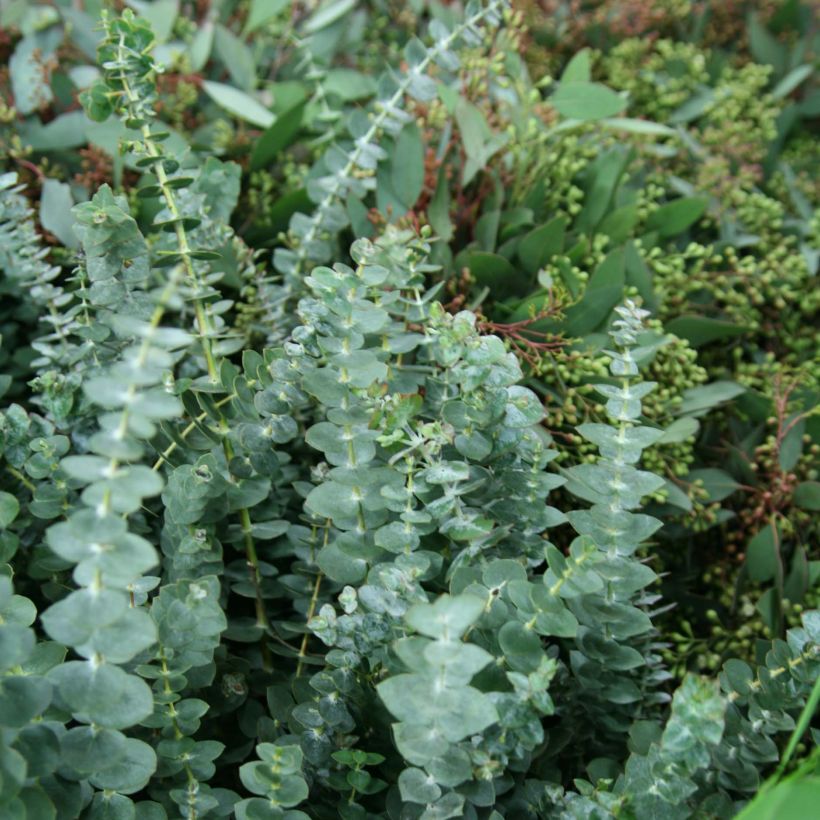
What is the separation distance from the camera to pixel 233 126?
116cm

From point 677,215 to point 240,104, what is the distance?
0.53 metres

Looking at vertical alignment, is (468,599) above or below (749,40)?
below

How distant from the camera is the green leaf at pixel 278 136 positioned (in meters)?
1.01

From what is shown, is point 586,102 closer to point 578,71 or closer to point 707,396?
point 578,71

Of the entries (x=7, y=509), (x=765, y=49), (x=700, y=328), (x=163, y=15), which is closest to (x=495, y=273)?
(x=700, y=328)

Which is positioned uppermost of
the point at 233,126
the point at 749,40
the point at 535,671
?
the point at 749,40

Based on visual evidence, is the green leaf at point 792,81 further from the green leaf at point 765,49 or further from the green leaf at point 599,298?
the green leaf at point 599,298

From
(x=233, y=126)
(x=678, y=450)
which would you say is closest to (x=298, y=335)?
(x=678, y=450)

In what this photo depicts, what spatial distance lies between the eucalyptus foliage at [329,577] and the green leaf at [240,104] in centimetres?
27

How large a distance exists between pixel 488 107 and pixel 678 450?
0.46 m

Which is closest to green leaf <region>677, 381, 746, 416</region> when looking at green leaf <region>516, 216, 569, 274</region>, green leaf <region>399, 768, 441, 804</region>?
green leaf <region>516, 216, 569, 274</region>

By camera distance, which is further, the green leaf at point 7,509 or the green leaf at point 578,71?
A: the green leaf at point 578,71

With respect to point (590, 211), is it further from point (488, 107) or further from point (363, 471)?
point (363, 471)

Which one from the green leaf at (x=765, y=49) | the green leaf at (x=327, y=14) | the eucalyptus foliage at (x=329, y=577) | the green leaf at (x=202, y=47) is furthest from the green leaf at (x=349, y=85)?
the green leaf at (x=765, y=49)
